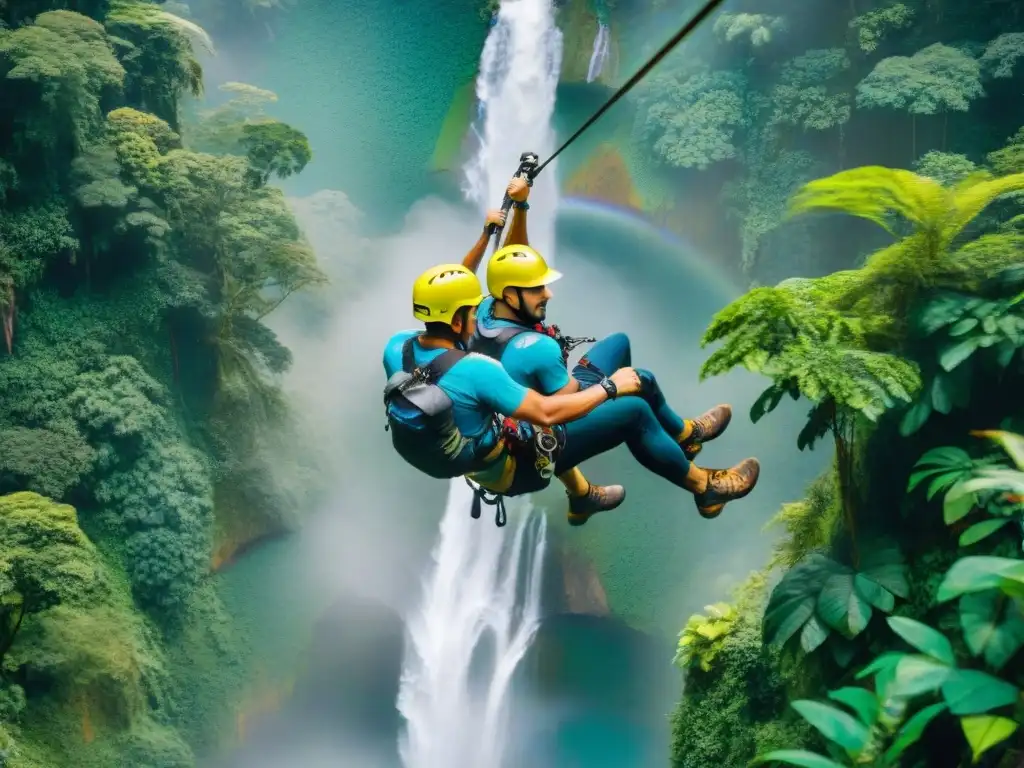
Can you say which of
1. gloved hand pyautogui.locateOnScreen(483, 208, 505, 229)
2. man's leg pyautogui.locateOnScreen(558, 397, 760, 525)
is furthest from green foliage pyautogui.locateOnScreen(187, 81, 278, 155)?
man's leg pyautogui.locateOnScreen(558, 397, 760, 525)

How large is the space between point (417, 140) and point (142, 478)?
16.3 feet

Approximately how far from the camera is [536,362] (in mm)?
3465

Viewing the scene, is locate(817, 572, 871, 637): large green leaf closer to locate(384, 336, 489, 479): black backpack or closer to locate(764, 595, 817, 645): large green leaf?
locate(764, 595, 817, 645): large green leaf

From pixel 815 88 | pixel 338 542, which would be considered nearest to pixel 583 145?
pixel 815 88

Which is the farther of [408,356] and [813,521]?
[813,521]

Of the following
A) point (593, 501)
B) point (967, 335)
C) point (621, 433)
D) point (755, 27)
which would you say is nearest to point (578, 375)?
point (621, 433)

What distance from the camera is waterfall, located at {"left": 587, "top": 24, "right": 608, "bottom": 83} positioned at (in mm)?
11852

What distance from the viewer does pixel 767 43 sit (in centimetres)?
1096

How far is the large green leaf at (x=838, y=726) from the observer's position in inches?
83.0

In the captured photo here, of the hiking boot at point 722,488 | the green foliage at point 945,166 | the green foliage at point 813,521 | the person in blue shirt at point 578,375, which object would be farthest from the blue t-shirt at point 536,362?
the green foliage at point 945,166

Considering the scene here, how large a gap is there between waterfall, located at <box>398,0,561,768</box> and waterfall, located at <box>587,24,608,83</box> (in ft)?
1.46

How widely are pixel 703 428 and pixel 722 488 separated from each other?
278mm

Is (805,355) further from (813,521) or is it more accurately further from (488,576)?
(488,576)

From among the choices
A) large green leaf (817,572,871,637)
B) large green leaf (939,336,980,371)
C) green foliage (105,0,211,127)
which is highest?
green foliage (105,0,211,127)
